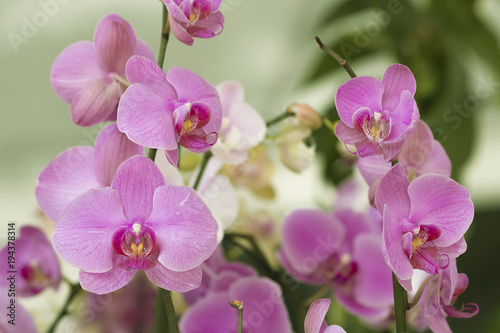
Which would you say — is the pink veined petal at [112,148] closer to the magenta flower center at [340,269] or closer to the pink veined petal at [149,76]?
the pink veined petal at [149,76]

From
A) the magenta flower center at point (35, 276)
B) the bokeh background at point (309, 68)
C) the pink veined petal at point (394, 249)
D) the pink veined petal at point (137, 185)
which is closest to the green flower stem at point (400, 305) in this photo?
the pink veined petal at point (394, 249)

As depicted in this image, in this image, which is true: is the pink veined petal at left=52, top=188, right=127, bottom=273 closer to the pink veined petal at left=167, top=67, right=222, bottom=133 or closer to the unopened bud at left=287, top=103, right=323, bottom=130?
the pink veined petal at left=167, top=67, right=222, bottom=133

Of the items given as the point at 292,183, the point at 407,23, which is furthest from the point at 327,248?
the point at 292,183

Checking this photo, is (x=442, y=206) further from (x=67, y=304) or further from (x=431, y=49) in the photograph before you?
(x=431, y=49)

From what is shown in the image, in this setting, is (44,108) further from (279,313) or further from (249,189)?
(279,313)

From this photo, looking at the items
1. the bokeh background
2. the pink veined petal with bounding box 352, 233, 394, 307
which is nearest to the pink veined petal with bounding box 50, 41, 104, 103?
the pink veined petal with bounding box 352, 233, 394, 307

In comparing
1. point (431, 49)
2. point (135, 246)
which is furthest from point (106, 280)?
point (431, 49)
